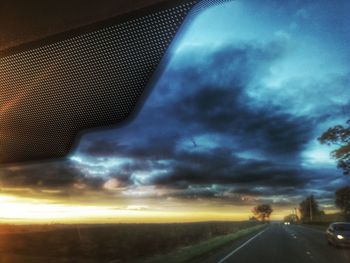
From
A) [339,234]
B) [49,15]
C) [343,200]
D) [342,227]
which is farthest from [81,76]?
[343,200]

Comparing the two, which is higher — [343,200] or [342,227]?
[343,200]

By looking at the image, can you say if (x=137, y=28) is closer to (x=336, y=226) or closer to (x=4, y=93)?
(x=4, y=93)

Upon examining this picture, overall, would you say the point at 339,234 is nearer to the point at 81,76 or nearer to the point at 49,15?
the point at 81,76

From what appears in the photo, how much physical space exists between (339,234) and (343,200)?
311 feet

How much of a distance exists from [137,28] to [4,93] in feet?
6.17

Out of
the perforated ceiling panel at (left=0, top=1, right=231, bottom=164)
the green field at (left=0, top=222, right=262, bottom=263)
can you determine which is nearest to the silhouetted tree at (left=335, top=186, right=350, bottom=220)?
the green field at (left=0, top=222, right=262, bottom=263)

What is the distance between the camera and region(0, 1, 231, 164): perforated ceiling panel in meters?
4.71

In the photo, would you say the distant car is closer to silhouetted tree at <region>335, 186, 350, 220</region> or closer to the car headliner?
the car headliner

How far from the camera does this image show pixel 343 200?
12212 cm

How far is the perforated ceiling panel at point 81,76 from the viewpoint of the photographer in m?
4.71

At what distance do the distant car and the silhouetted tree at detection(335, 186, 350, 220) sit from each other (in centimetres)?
8669

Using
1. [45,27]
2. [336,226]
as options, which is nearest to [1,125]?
[45,27]

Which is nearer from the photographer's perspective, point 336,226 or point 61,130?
point 61,130

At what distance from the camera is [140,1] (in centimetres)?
432
